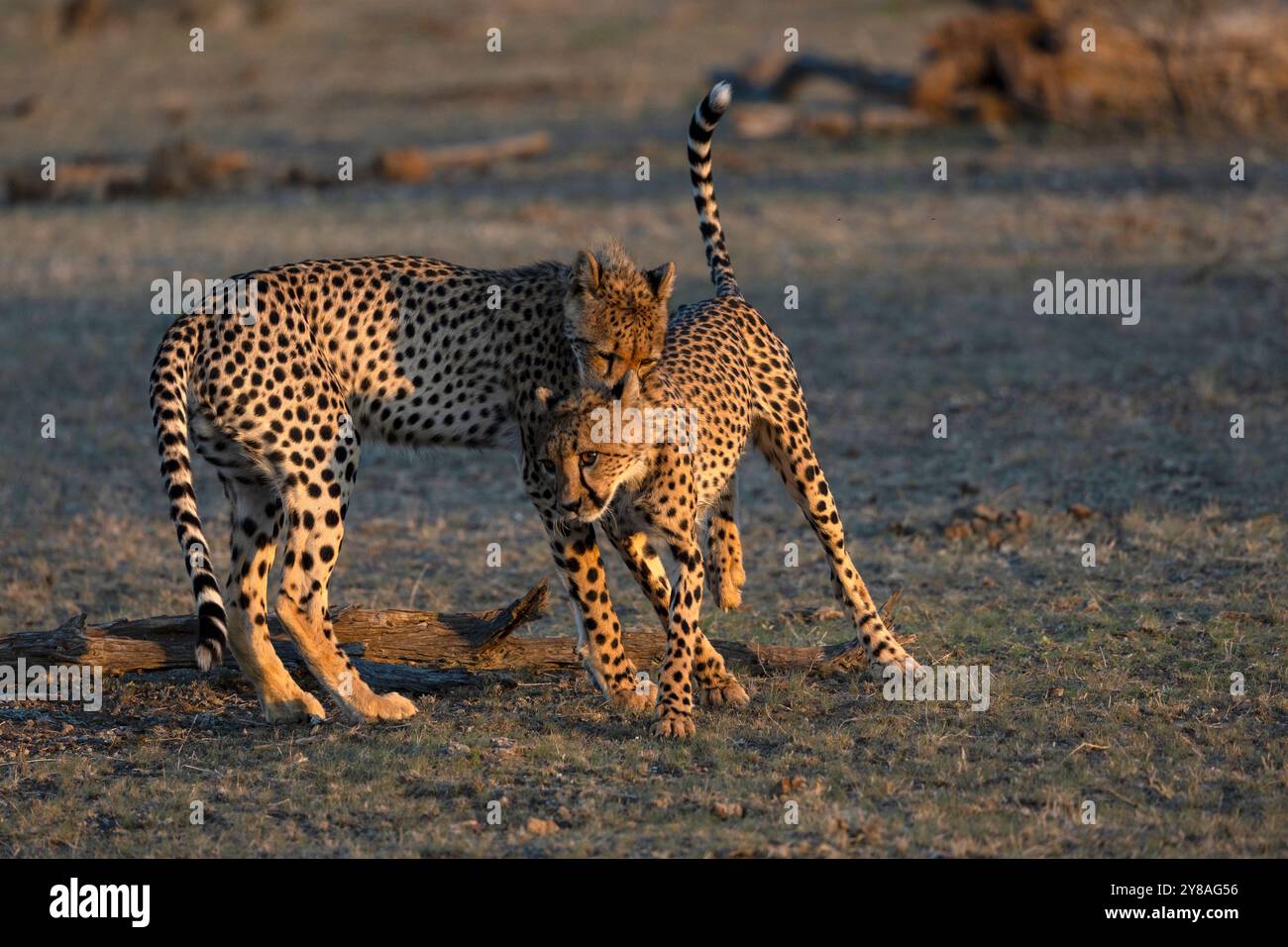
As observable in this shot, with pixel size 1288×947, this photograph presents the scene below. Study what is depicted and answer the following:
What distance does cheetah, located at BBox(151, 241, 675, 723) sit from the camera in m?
6.12

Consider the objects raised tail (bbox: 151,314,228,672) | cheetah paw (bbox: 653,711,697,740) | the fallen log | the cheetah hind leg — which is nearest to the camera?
raised tail (bbox: 151,314,228,672)

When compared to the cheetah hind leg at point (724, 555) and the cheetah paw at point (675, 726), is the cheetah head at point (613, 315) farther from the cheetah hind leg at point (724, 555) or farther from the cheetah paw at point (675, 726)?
the cheetah paw at point (675, 726)

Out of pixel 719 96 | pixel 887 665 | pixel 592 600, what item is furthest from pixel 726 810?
pixel 719 96

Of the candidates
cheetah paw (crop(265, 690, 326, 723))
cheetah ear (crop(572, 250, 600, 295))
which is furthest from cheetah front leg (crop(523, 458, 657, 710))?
cheetah paw (crop(265, 690, 326, 723))

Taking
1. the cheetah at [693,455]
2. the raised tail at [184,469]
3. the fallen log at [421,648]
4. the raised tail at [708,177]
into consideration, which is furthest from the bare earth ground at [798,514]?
the raised tail at [708,177]

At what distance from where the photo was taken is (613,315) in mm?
6242

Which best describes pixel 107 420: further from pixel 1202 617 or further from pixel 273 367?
pixel 1202 617

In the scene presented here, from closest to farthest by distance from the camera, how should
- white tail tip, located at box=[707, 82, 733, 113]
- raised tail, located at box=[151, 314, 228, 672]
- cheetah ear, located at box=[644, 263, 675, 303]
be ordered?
raised tail, located at box=[151, 314, 228, 672], cheetah ear, located at box=[644, 263, 675, 303], white tail tip, located at box=[707, 82, 733, 113]

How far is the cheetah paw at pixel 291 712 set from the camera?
6250mm

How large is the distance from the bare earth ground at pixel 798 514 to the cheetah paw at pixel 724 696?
0.29ft

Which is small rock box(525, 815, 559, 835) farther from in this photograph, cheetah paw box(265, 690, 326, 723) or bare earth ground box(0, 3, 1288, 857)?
cheetah paw box(265, 690, 326, 723)

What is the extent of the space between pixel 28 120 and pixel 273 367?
58.9 feet

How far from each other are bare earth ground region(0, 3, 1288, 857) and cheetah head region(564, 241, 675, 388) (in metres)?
1.27

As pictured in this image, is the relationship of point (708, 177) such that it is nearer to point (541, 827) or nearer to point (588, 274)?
point (588, 274)
